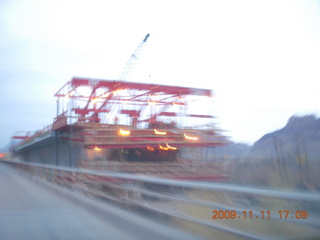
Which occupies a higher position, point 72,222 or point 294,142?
point 294,142

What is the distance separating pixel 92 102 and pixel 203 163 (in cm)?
960

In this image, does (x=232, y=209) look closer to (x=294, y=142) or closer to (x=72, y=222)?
(x=72, y=222)

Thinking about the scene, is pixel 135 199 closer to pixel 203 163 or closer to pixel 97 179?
pixel 97 179

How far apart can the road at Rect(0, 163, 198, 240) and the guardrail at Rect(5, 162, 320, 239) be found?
0.30m

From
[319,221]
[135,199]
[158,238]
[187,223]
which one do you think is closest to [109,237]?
[158,238]

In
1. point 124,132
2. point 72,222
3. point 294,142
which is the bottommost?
point 72,222

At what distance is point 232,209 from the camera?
5.55 meters

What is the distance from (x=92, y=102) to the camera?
76.6 feet

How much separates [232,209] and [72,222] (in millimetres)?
3679

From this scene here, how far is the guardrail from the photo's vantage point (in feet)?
14.8
